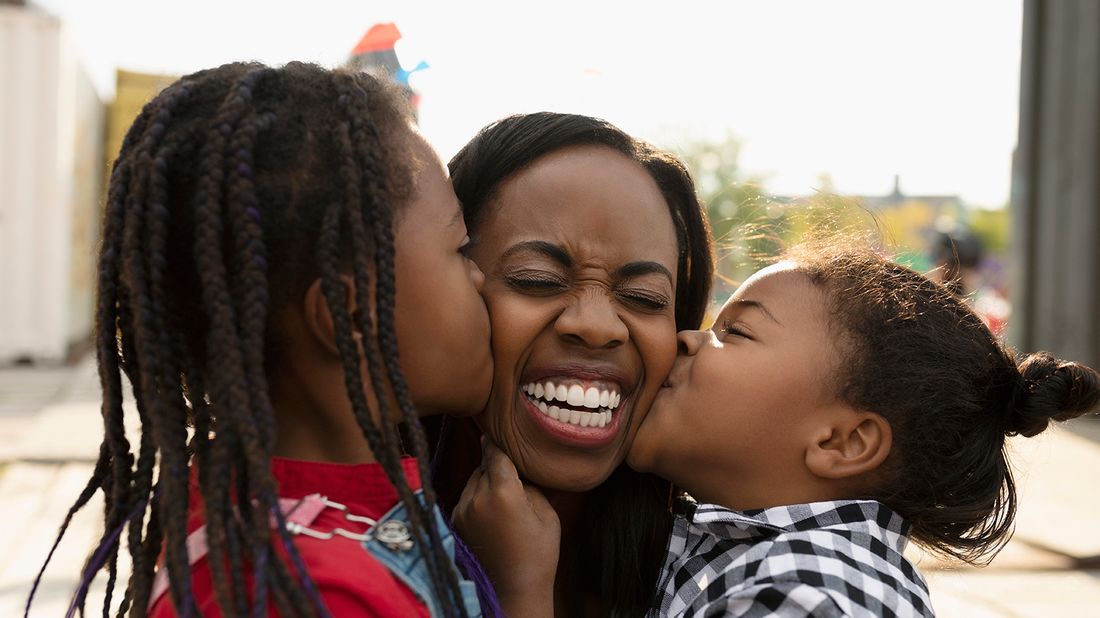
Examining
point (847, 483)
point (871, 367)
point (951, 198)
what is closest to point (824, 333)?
point (871, 367)

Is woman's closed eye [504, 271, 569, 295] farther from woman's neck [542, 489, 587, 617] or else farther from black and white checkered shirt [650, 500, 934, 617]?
black and white checkered shirt [650, 500, 934, 617]

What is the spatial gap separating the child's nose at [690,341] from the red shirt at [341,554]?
0.82m

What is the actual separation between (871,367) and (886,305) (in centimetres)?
13

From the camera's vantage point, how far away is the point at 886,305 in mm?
2133

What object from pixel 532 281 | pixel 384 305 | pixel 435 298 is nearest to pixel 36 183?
pixel 532 281

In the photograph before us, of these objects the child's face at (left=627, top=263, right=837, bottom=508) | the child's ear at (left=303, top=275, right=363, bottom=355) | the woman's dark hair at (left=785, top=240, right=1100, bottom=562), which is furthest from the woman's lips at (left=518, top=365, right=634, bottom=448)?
the child's ear at (left=303, top=275, right=363, bottom=355)

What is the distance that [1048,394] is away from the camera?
2096mm

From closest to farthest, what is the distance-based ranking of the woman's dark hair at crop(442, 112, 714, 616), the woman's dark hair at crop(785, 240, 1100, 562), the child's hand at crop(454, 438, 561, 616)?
1. the child's hand at crop(454, 438, 561, 616)
2. the woman's dark hair at crop(785, 240, 1100, 562)
3. the woman's dark hair at crop(442, 112, 714, 616)

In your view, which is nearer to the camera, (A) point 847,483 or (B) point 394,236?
(B) point 394,236

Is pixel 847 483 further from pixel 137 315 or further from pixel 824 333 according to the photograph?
pixel 137 315

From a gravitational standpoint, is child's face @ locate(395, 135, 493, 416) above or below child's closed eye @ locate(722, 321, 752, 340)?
above

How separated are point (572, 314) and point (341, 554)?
774mm

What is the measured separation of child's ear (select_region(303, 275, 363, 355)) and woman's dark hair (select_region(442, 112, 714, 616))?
65 centimetres

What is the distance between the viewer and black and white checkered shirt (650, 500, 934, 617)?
1.69 metres
